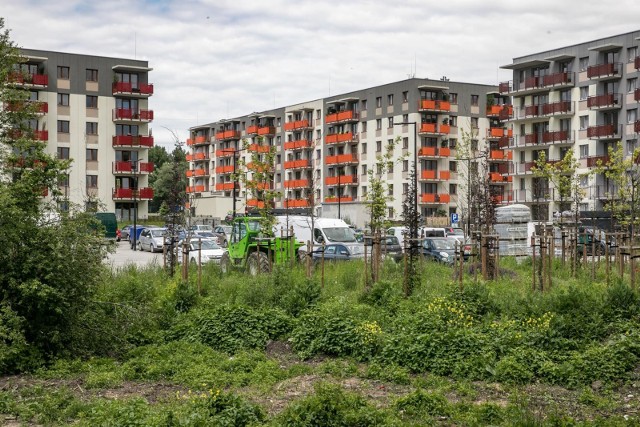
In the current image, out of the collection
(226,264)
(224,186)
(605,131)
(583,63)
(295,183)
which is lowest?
(226,264)

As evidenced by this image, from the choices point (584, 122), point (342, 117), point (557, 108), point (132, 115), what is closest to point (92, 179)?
point (132, 115)

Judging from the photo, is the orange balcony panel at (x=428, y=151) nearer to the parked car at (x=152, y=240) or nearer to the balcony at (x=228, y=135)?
the parked car at (x=152, y=240)

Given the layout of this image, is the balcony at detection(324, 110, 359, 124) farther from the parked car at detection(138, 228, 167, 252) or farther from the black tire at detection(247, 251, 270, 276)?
the black tire at detection(247, 251, 270, 276)

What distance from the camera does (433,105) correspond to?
88000 millimetres

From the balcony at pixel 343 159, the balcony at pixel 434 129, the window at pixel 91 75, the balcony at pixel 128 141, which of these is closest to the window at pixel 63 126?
the balcony at pixel 128 141

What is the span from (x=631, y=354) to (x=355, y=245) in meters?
21.3

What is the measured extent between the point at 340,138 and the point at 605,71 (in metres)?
34.0

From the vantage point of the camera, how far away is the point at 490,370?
13086 millimetres

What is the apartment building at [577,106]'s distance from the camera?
69.4 meters

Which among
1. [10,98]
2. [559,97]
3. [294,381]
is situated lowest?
[294,381]

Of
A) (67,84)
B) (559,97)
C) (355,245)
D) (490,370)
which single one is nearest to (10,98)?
(355,245)

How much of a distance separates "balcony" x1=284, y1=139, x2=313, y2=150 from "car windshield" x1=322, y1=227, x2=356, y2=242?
62.1 m

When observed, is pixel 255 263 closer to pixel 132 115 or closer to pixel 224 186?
pixel 132 115

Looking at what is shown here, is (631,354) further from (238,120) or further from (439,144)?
(238,120)
